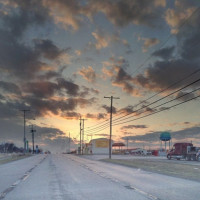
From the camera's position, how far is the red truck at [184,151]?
52344 millimetres

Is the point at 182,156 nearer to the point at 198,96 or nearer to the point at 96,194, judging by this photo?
the point at 198,96

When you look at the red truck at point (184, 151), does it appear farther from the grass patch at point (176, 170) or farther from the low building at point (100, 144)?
the low building at point (100, 144)

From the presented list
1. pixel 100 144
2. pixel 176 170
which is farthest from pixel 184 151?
pixel 100 144

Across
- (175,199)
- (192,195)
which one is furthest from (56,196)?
(192,195)

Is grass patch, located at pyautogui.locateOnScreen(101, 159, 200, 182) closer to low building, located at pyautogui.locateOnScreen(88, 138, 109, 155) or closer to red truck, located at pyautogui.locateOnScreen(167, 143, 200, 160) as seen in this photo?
red truck, located at pyautogui.locateOnScreen(167, 143, 200, 160)

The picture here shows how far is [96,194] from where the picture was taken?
1105 centimetres

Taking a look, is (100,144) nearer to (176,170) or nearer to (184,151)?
(184,151)

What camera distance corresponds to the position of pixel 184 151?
5666 cm

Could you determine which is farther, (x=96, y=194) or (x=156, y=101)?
(x=156, y=101)

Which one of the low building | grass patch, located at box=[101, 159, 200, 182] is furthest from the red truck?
the low building

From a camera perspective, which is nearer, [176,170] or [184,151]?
[176,170]

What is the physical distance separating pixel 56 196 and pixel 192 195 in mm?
5021

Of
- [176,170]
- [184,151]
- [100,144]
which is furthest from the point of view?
[100,144]

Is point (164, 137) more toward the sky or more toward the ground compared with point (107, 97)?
more toward the ground
